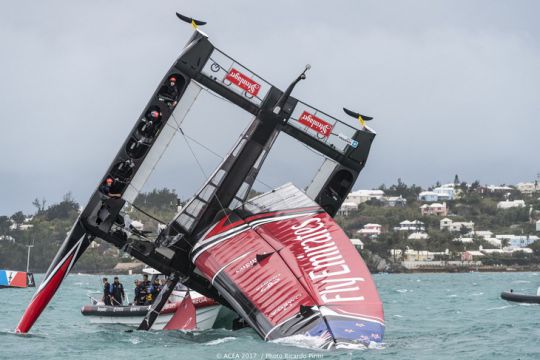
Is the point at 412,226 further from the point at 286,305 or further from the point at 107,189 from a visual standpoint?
the point at 286,305

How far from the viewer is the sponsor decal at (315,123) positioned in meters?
26.0

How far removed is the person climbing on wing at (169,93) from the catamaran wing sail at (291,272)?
302 cm

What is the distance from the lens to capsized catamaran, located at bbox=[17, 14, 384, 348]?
23.0 m

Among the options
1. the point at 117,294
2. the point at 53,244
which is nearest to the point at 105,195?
the point at 117,294

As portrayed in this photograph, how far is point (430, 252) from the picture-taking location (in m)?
152

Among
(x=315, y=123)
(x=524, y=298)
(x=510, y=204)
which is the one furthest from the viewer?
(x=510, y=204)

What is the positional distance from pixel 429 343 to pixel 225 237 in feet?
16.8

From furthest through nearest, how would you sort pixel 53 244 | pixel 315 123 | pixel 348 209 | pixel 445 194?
1. pixel 445 194
2. pixel 348 209
3. pixel 53 244
4. pixel 315 123

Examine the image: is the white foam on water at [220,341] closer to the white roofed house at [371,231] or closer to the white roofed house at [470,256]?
the white roofed house at [470,256]

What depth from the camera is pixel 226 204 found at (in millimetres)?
25703

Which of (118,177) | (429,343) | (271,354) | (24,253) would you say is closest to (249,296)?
(271,354)

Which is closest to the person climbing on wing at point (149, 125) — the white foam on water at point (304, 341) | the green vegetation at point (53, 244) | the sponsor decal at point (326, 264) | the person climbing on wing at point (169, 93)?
the person climbing on wing at point (169, 93)

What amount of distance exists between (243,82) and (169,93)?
1760 millimetres

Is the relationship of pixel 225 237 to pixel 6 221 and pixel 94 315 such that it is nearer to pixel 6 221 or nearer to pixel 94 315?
pixel 94 315
